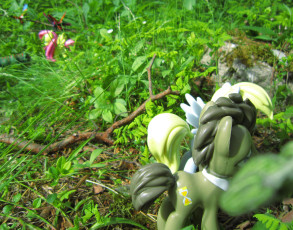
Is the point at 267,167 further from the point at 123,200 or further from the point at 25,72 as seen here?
the point at 25,72

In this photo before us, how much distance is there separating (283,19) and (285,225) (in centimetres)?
245

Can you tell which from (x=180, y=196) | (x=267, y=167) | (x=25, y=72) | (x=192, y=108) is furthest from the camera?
(x=25, y=72)

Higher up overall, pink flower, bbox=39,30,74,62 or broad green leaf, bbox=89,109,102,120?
pink flower, bbox=39,30,74,62

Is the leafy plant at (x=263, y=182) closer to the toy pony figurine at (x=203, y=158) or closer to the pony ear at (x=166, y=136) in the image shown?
the toy pony figurine at (x=203, y=158)

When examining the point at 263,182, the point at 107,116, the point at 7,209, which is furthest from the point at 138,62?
the point at 263,182

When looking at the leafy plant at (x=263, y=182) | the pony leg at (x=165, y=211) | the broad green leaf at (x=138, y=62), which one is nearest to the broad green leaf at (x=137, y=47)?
the broad green leaf at (x=138, y=62)

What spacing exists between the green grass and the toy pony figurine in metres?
0.35

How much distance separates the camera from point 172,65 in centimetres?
235

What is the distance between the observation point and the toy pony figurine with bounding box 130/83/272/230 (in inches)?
47.2

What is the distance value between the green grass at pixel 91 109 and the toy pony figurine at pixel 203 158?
0.35 metres

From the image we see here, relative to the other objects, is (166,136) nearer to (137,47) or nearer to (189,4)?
(137,47)

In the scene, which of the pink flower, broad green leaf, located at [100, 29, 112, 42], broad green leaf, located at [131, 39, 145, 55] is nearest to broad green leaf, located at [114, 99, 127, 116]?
broad green leaf, located at [131, 39, 145, 55]

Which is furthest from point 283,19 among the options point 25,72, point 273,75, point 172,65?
point 25,72

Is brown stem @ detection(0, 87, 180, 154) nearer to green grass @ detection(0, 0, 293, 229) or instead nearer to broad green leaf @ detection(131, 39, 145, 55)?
green grass @ detection(0, 0, 293, 229)
